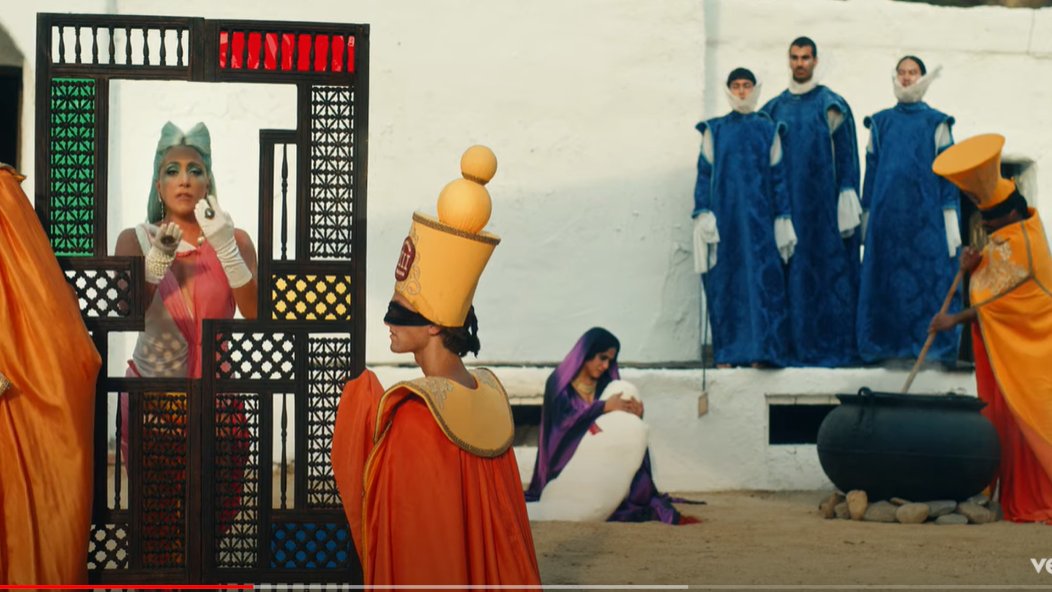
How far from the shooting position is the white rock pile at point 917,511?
9242 millimetres

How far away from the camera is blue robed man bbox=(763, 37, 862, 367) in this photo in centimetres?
1098

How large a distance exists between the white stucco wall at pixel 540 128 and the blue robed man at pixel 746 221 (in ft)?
2.09

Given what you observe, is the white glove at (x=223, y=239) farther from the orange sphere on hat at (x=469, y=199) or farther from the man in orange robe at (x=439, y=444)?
the orange sphere on hat at (x=469, y=199)

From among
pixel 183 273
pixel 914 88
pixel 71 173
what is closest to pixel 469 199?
pixel 71 173

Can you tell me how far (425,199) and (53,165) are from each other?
519cm

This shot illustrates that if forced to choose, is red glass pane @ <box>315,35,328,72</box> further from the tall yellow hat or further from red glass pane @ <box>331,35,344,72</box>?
the tall yellow hat

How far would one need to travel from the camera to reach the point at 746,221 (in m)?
10.8

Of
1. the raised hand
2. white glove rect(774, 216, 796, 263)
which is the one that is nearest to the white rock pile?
the raised hand

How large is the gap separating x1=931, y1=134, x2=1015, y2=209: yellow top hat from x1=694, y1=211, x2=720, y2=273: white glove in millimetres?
1799

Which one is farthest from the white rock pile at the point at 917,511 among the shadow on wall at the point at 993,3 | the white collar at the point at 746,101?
the shadow on wall at the point at 993,3

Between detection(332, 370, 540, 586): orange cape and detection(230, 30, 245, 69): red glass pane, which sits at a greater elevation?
detection(230, 30, 245, 69): red glass pane

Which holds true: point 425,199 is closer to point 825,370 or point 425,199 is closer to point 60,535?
point 825,370

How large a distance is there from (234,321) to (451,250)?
44.5 inches

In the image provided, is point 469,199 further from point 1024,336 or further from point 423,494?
point 1024,336
